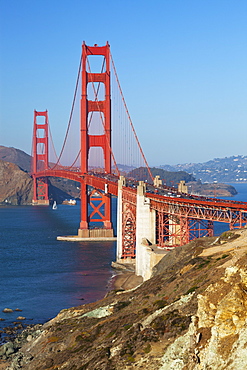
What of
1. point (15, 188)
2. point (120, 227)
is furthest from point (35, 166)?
point (120, 227)

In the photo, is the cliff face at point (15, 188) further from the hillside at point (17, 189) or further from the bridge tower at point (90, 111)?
the bridge tower at point (90, 111)

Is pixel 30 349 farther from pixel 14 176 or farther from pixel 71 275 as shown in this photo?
pixel 14 176

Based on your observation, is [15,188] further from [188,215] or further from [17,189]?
[188,215]

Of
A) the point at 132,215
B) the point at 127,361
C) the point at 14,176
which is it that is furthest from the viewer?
the point at 14,176

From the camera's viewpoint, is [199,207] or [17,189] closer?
[199,207]

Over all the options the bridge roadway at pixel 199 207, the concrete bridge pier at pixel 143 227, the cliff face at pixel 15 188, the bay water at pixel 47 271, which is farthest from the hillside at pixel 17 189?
the concrete bridge pier at pixel 143 227

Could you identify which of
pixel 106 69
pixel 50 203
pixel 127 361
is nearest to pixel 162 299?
pixel 127 361
